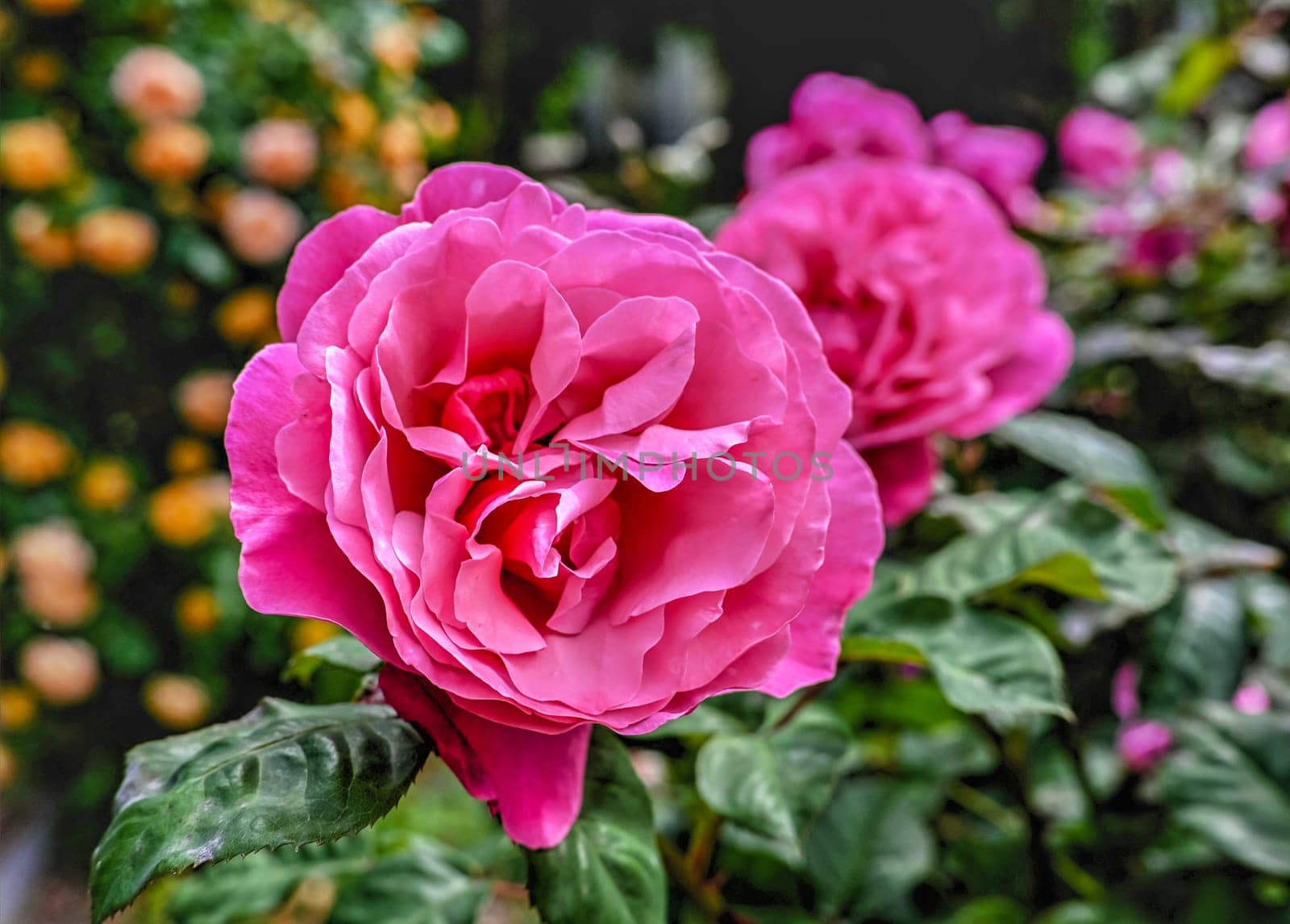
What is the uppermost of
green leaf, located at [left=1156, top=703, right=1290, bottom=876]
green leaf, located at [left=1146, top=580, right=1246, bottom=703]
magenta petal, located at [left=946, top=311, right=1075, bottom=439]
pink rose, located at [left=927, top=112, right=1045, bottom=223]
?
pink rose, located at [left=927, top=112, right=1045, bottom=223]

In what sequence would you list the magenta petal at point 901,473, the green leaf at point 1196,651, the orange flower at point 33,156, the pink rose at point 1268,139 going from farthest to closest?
the orange flower at point 33,156, the pink rose at point 1268,139, the green leaf at point 1196,651, the magenta petal at point 901,473

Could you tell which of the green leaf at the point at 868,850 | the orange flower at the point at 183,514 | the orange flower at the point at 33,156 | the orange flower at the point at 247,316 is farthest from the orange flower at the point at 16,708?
the green leaf at the point at 868,850

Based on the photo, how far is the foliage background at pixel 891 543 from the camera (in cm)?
50

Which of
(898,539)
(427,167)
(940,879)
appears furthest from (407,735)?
(427,167)

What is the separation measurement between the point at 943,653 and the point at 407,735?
0.25 meters

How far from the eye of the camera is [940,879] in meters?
0.77

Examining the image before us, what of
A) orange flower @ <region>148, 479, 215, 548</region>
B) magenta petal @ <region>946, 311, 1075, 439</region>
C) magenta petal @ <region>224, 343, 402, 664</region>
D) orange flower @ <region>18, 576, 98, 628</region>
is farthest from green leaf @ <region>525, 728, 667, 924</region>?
orange flower @ <region>18, 576, 98, 628</region>

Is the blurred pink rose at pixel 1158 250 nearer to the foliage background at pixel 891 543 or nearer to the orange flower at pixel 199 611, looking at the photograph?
the foliage background at pixel 891 543

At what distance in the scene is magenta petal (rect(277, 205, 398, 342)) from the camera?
12.5 inches

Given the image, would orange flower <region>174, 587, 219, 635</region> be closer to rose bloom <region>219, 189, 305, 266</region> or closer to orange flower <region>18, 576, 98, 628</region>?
orange flower <region>18, 576, 98, 628</region>

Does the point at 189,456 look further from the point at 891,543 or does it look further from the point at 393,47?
the point at 891,543

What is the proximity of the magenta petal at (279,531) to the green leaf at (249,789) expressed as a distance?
44mm

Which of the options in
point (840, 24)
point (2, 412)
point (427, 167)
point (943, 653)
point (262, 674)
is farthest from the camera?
point (840, 24)

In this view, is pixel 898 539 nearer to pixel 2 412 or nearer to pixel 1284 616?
pixel 1284 616
